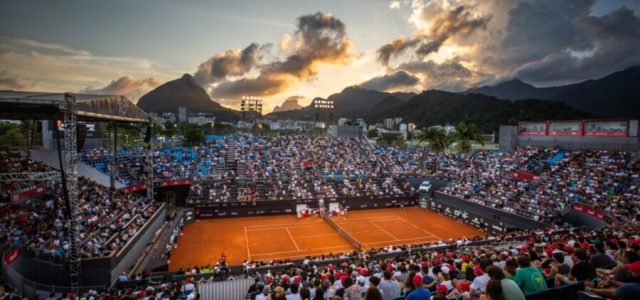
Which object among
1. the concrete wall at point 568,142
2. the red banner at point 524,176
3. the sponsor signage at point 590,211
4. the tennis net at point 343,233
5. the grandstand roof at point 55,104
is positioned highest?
the grandstand roof at point 55,104

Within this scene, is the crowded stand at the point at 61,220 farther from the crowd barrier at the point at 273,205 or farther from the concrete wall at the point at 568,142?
the concrete wall at the point at 568,142

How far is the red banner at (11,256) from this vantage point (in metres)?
14.9

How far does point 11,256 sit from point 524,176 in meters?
42.6

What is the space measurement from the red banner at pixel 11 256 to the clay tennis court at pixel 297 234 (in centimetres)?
840

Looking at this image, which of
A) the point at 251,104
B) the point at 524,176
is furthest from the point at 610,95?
the point at 251,104

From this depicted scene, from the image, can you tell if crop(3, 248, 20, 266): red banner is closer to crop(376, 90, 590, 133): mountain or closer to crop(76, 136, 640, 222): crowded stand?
crop(76, 136, 640, 222): crowded stand

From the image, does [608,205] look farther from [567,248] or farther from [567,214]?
[567,248]

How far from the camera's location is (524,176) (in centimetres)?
3544

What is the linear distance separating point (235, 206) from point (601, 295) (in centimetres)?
3450

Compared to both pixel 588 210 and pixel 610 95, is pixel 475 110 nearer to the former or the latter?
pixel 610 95

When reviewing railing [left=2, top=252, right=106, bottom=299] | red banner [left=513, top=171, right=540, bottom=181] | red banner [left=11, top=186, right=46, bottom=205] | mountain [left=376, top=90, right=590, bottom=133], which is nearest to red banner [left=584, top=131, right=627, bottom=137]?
red banner [left=513, top=171, right=540, bottom=181]

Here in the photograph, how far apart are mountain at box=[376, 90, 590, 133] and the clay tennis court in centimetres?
A: 4653

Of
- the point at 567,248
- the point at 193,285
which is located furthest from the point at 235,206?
the point at 567,248

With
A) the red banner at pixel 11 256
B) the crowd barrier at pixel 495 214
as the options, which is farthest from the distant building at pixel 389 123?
the red banner at pixel 11 256
